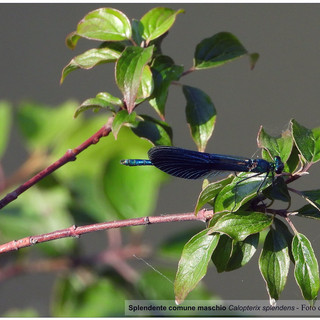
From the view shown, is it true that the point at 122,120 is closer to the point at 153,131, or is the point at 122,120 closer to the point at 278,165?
the point at 153,131

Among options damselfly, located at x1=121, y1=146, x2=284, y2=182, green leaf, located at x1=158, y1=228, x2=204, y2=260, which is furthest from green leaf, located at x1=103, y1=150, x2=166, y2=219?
damselfly, located at x1=121, y1=146, x2=284, y2=182

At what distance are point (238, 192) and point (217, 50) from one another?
312 mm

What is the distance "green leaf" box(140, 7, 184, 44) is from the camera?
808mm

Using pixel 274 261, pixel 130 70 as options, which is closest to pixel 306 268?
pixel 274 261

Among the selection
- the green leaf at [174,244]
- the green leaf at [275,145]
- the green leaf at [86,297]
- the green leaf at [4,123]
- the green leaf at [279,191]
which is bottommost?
the green leaf at [86,297]

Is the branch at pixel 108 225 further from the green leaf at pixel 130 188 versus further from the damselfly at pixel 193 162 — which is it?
the green leaf at pixel 130 188

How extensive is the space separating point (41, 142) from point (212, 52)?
593 mm

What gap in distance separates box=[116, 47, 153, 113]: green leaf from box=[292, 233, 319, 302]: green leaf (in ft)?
1.01

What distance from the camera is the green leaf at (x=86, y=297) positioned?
3.37 ft

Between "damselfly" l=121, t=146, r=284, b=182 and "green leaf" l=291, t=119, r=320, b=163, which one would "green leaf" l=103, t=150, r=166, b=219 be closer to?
"damselfly" l=121, t=146, r=284, b=182

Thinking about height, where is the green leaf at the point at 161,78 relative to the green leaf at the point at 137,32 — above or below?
below

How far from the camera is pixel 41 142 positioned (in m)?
1.30

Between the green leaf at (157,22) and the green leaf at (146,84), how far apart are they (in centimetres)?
7

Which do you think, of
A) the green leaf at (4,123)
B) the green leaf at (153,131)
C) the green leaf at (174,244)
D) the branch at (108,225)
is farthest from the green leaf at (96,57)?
the green leaf at (4,123)
